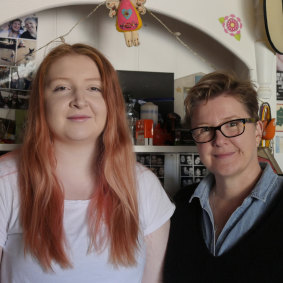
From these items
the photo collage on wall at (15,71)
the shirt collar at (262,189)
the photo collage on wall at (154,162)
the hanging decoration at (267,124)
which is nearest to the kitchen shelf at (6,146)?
the photo collage on wall at (15,71)

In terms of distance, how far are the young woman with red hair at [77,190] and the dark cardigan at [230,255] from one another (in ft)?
0.26

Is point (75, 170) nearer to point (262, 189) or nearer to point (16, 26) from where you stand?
point (262, 189)

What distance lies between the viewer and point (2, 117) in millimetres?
1502

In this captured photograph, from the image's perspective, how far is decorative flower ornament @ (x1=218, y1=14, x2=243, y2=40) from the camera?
150 cm

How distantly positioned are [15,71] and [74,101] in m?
0.74

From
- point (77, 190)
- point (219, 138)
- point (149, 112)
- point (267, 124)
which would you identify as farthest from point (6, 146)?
point (267, 124)

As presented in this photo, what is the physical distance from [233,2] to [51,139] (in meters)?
1.05

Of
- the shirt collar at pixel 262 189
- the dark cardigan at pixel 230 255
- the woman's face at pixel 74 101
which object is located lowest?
the dark cardigan at pixel 230 255

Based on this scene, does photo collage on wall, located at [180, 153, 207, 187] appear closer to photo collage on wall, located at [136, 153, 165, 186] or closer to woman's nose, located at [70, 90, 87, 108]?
photo collage on wall, located at [136, 153, 165, 186]

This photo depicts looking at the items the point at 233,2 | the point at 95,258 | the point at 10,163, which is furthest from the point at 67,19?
the point at 95,258

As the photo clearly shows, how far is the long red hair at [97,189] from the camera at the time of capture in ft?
3.04

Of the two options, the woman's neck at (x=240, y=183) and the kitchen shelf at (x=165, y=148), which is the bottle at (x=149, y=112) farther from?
the woman's neck at (x=240, y=183)

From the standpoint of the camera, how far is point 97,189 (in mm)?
1037

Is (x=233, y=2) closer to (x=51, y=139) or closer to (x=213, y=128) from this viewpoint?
(x=213, y=128)
